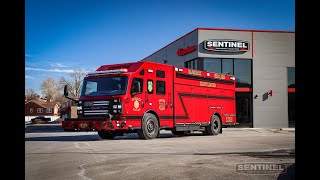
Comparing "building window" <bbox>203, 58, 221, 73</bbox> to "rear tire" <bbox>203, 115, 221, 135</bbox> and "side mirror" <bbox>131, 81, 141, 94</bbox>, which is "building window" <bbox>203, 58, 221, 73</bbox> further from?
"side mirror" <bbox>131, 81, 141, 94</bbox>

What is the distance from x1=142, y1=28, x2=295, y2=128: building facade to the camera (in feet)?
99.7

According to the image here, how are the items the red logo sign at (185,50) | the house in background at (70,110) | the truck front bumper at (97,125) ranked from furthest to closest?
the house in background at (70,110)
the red logo sign at (185,50)
the truck front bumper at (97,125)

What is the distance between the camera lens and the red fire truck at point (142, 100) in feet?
46.3

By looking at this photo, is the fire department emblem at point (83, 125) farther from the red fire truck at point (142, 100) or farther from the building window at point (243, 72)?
the building window at point (243, 72)

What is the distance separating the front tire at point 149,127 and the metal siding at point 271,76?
17.3m

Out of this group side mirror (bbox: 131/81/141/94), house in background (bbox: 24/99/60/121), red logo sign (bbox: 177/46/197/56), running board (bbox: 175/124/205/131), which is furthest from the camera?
house in background (bbox: 24/99/60/121)

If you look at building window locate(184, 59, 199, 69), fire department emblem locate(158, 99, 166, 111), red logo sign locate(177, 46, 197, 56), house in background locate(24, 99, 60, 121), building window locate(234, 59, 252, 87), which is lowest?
house in background locate(24, 99, 60, 121)

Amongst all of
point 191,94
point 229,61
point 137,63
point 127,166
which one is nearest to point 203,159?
point 127,166

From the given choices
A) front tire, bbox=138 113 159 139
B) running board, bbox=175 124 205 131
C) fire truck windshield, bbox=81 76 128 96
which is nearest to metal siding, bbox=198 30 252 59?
running board, bbox=175 124 205 131

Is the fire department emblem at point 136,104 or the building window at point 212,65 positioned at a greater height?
the building window at point 212,65

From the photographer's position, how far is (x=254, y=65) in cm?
3084

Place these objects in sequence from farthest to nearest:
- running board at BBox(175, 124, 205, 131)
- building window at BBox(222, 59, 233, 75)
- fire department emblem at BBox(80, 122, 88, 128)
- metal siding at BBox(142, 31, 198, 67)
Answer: metal siding at BBox(142, 31, 198, 67), building window at BBox(222, 59, 233, 75), running board at BBox(175, 124, 205, 131), fire department emblem at BBox(80, 122, 88, 128)

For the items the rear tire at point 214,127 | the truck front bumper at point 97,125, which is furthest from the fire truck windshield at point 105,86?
the rear tire at point 214,127
